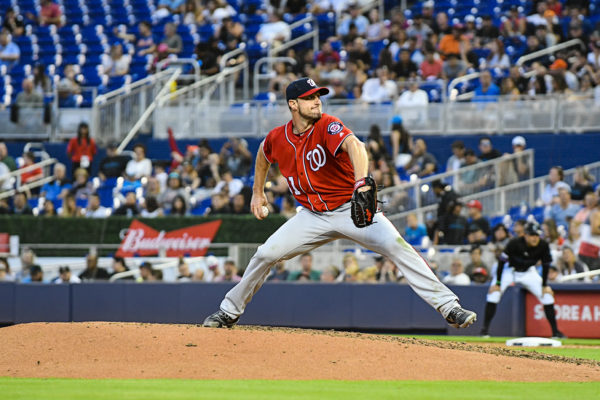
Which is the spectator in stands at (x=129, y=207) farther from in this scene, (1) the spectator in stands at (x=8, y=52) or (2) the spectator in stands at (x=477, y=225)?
(1) the spectator in stands at (x=8, y=52)

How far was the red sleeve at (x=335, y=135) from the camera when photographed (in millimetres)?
8133

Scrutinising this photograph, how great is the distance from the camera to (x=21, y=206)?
733 inches

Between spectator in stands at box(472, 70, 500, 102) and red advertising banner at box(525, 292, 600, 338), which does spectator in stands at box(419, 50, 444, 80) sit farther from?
red advertising banner at box(525, 292, 600, 338)

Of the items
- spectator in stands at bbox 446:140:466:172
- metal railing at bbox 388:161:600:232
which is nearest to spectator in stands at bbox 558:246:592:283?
metal railing at bbox 388:161:600:232

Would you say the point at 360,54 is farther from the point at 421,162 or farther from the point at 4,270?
→ the point at 4,270

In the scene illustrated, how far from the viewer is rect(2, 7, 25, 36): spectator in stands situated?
24.8 meters

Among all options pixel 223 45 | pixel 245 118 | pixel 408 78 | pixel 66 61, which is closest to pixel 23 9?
pixel 66 61

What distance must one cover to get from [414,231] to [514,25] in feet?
21.3

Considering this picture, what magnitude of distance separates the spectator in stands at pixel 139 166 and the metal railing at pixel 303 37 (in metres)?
4.01

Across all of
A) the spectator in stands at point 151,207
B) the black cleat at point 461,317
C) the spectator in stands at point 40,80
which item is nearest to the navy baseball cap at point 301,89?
the black cleat at point 461,317

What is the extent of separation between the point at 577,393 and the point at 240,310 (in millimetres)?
3132

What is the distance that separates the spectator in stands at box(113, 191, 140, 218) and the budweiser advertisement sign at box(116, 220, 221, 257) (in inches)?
40.7

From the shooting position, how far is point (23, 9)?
2614 centimetres

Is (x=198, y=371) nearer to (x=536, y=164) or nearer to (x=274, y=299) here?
(x=274, y=299)
